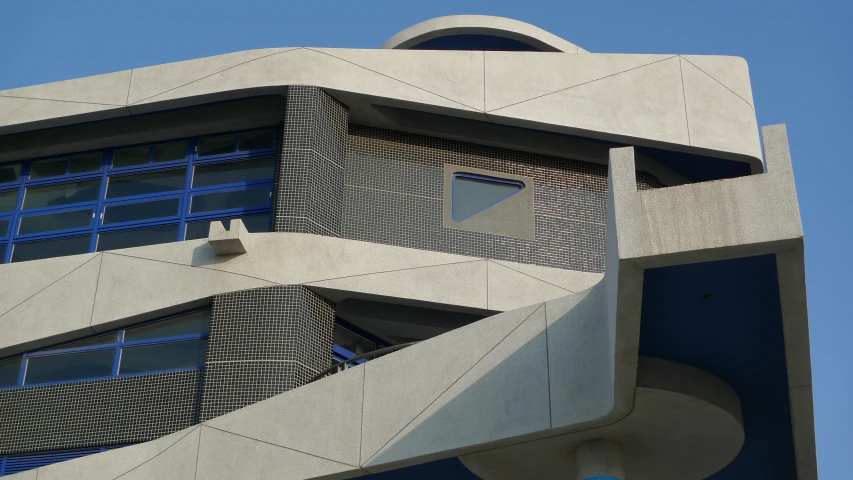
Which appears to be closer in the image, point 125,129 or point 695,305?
point 695,305

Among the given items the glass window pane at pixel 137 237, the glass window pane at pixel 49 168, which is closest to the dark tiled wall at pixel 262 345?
the glass window pane at pixel 137 237

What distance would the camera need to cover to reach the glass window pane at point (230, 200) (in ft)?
57.2

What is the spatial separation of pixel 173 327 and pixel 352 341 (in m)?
2.69

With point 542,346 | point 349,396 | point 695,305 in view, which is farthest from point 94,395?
point 695,305

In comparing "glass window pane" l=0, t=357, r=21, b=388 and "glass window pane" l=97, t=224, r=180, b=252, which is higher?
"glass window pane" l=97, t=224, r=180, b=252

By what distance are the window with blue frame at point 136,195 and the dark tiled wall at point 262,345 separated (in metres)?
1.87

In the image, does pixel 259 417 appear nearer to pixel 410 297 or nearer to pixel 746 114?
pixel 410 297

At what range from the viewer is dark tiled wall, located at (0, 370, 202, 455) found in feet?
50.6

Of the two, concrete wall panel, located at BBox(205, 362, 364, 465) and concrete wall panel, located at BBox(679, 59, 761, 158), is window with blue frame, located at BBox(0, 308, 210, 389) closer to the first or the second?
concrete wall panel, located at BBox(205, 362, 364, 465)

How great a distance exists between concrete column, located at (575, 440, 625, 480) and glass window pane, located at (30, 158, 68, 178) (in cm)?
1084

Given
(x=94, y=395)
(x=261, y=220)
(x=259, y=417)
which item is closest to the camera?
(x=259, y=417)

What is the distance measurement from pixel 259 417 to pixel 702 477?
17.6 feet

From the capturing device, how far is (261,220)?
17.2 meters

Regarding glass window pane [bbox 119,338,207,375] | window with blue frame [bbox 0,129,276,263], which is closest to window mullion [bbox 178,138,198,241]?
window with blue frame [bbox 0,129,276,263]
